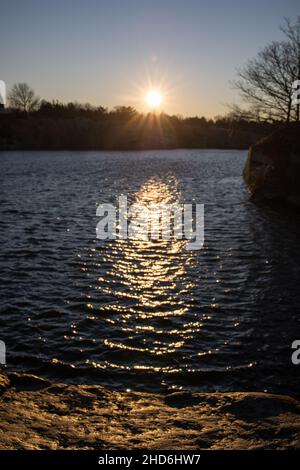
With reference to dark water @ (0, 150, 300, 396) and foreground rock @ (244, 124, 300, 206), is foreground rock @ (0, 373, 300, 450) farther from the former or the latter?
foreground rock @ (244, 124, 300, 206)

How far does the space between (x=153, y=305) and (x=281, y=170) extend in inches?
770

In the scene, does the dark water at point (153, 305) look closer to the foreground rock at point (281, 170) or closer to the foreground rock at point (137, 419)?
the foreground rock at point (137, 419)

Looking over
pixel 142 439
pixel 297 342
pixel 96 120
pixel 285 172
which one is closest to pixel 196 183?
pixel 285 172

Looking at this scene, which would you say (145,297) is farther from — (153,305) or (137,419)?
(137,419)

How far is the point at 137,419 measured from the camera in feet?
21.2

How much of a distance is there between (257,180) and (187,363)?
2359cm

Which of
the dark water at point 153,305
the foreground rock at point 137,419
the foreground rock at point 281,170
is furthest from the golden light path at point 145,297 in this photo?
the foreground rock at point 281,170

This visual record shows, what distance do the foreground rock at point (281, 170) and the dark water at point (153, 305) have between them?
6.34 meters

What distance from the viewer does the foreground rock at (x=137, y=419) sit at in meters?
5.69

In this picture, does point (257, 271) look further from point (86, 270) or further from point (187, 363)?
point (187, 363)

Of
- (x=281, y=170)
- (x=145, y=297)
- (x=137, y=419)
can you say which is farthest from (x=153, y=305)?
(x=281, y=170)

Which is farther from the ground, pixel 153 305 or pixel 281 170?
pixel 281 170

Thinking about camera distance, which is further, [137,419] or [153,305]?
[153,305]

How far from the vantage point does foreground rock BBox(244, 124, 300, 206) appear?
27725 millimetres
